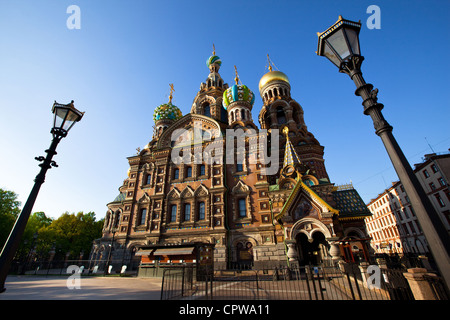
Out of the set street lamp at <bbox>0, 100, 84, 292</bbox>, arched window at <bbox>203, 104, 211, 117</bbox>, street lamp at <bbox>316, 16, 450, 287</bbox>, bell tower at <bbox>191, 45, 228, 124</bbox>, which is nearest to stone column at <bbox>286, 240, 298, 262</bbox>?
street lamp at <bbox>316, 16, 450, 287</bbox>

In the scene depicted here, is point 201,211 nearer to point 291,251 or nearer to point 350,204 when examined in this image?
point 291,251

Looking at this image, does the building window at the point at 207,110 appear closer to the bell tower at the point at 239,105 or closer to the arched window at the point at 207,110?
the arched window at the point at 207,110

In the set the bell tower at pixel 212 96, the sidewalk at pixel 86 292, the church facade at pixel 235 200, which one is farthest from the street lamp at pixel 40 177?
the bell tower at pixel 212 96

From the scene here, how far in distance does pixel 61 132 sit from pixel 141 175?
21412 millimetres

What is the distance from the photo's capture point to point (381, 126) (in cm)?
412

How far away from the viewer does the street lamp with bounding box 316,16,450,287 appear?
3.19 metres

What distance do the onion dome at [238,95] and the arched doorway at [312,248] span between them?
17912mm

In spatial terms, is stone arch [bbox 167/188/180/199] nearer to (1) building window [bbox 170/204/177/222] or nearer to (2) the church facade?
(2) the church facade

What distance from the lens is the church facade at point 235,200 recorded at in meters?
16.2

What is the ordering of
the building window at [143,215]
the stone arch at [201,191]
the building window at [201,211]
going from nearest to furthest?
1. the building window at [201,211]
2. the stone arch at [201,191]
3. the building window at [143,215]

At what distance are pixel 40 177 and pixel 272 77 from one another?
34070 millimetres

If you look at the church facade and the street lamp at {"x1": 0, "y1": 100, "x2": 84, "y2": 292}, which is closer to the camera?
the street lamp at {"x1": 0, "y1": 100, "x2": 84, "y2": 292}

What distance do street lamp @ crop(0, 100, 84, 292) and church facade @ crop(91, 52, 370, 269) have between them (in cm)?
1263
